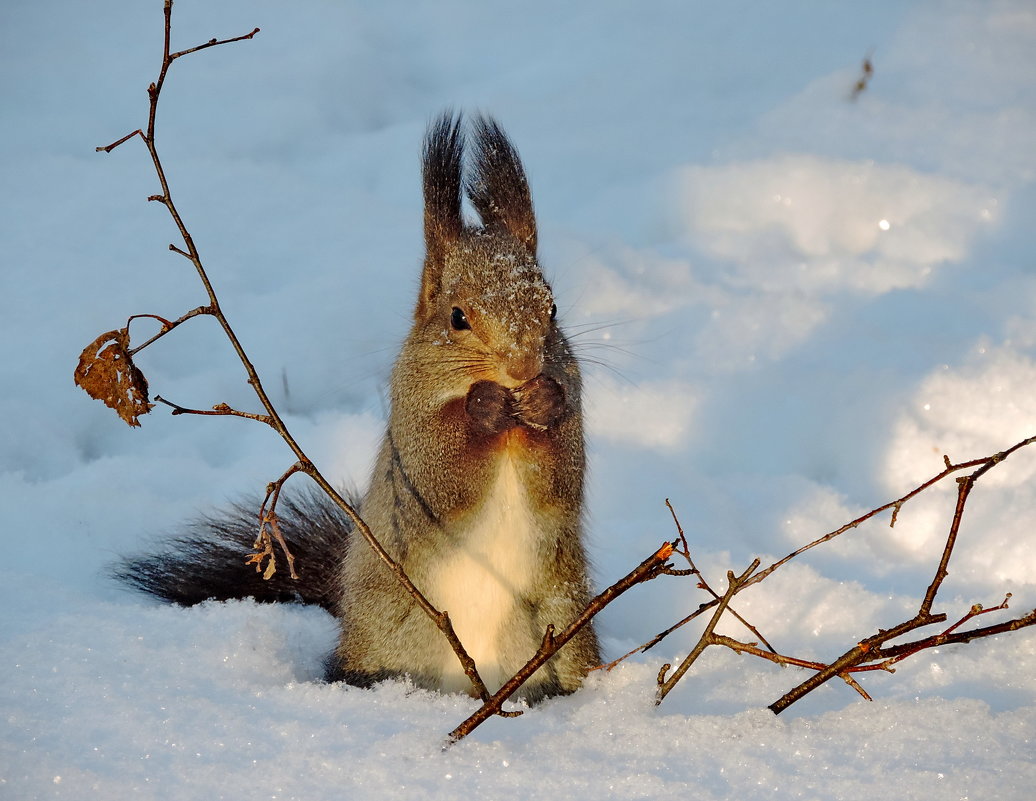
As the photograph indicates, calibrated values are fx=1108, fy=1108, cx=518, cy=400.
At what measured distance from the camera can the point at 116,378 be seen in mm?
1694

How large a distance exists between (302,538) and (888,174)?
270cm

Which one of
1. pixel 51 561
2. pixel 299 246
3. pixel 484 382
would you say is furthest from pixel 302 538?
pixel 299 246

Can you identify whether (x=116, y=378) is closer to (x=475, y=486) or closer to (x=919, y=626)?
(x=475, y=486)

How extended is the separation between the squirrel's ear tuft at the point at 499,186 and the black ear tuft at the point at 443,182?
0.06 metres

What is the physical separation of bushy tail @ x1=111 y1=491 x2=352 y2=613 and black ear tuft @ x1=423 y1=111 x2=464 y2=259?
0.78 meters

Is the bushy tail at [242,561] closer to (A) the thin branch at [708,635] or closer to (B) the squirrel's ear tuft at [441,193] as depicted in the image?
(B) the squirrel's ear tuft at [441,193]

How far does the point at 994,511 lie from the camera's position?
298 centimetres

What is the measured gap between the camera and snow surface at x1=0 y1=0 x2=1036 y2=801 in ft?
5.53

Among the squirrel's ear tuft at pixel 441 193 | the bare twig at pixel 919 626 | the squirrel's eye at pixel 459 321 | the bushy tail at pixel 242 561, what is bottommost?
the bushy tail at pixel 242 561

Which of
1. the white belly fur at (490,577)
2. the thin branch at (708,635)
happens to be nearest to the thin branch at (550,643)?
the thin branch at (708,635)

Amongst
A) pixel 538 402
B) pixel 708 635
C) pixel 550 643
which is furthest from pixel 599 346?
pixel 550 643

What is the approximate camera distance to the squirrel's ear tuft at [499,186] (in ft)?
8.12

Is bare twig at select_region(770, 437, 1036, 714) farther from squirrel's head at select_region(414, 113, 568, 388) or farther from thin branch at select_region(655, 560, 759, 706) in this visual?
squirrel's head at select_region(414, 113, 568, 388)

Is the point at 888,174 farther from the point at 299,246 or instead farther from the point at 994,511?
the point at 299,246
